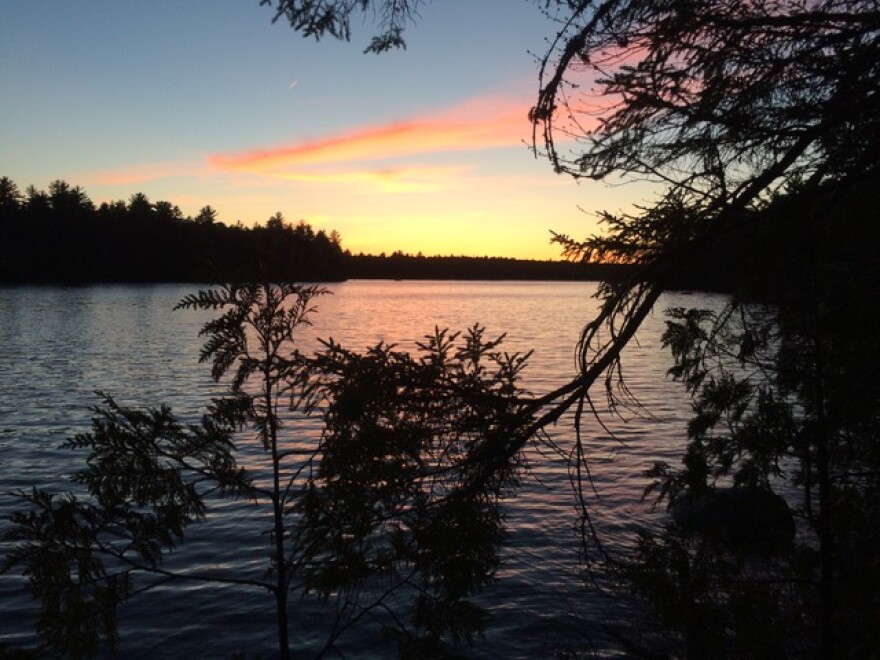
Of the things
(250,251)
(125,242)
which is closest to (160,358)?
(250,251)

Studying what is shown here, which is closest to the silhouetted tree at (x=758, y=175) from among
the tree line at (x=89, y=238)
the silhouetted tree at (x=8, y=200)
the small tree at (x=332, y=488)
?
the small tree at (x=332, y=488)

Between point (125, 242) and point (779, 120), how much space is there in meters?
144

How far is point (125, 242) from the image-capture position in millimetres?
133375

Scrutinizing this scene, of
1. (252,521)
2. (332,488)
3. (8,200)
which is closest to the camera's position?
(332,488)

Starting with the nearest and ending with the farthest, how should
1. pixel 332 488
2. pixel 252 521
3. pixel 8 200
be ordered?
pixel 332 488 → pixel 252 521 → pixel 8 200

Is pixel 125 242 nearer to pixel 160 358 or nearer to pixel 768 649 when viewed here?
pixel 160 358

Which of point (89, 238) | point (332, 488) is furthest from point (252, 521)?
point (89, 238)

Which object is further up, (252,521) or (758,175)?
(758,175)

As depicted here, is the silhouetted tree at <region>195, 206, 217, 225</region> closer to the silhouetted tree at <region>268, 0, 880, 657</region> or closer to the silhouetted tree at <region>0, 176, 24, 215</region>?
the silhouetted tree at <region>0, 176, 24, 215</region>

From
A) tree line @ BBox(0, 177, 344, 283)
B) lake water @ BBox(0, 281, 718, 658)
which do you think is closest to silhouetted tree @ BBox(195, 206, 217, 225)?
tree line @ BBox(0, 177, 344, 283)

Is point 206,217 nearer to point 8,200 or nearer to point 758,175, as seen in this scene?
point 8,200

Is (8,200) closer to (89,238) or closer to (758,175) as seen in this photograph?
(89,238)

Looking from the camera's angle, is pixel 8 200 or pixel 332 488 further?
pixel 8 200

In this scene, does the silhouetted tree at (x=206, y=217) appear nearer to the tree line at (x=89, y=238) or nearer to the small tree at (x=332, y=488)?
the tree line at (x=89, y=238)
